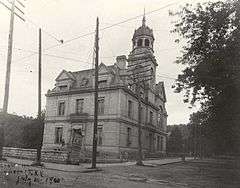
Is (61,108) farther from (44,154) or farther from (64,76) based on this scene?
(44,154)

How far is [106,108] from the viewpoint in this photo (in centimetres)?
4275

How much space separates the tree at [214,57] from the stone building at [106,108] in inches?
589

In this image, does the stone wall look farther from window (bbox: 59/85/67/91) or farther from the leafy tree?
window (bbox: 59/85/67/91)

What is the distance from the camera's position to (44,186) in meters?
11.9

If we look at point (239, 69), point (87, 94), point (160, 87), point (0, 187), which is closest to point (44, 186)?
point (0, 187)

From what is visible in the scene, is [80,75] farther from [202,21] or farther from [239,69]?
[239,69]

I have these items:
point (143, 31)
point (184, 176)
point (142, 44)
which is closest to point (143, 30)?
point (143, 31)

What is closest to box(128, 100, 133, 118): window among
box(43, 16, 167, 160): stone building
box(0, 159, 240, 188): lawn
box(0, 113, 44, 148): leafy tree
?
box(43, 16, 167, 160): stone building

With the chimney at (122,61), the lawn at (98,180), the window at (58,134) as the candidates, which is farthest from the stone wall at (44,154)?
the chimney at (122,61)

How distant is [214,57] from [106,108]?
2410 centimetres

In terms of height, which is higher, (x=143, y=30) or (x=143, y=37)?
(x=143, y=30)

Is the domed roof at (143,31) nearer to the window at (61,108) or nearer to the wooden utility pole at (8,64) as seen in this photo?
the window at (61,108)

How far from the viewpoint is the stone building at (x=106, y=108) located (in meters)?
41.7

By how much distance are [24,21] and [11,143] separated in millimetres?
41644
